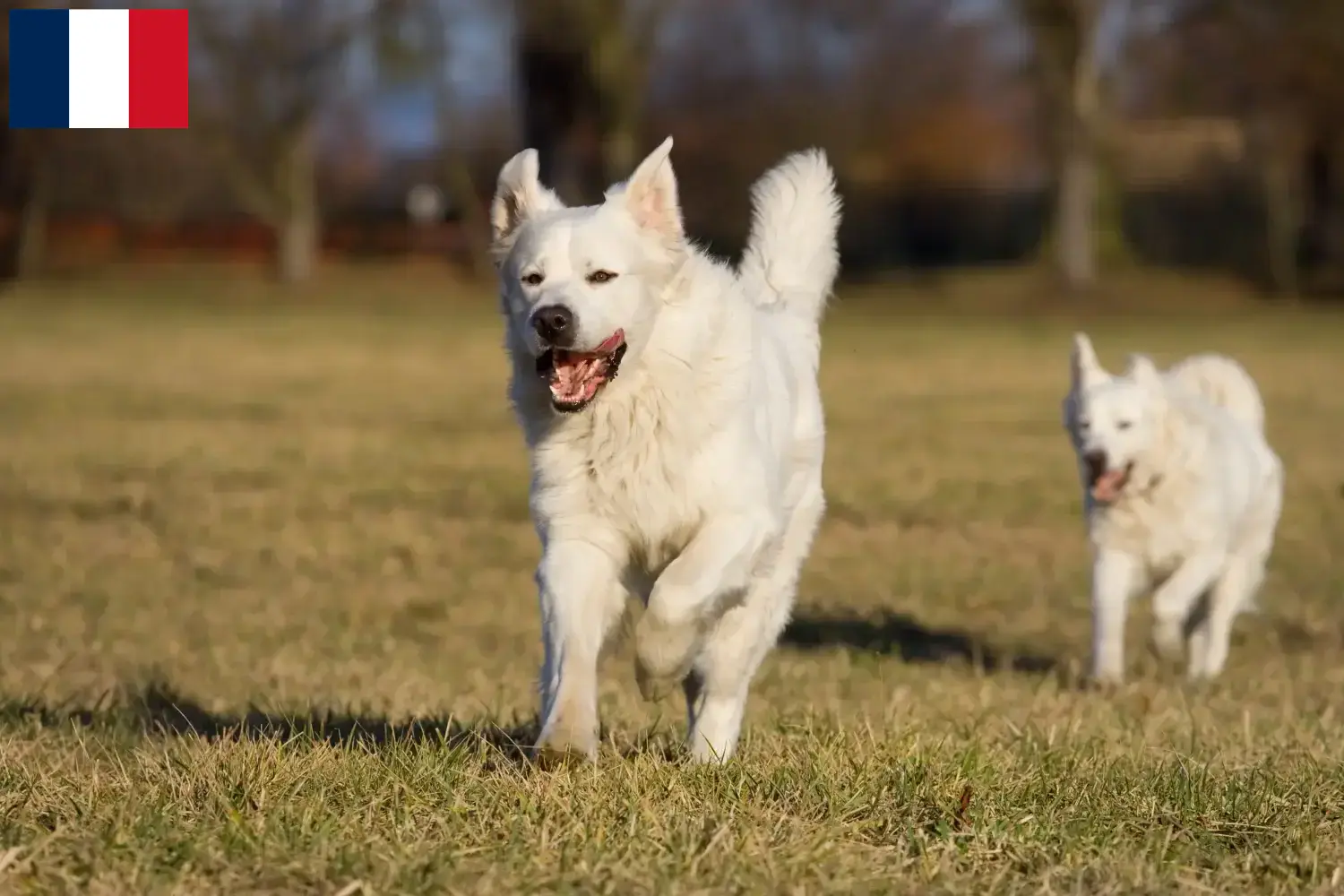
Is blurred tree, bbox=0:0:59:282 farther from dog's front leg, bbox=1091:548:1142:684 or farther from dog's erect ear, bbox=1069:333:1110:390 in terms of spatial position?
dog's front leg, bbox=1091:548:1142:684

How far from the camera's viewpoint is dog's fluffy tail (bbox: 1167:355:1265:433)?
9.55m

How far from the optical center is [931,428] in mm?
19141

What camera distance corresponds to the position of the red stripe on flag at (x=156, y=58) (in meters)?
6.41

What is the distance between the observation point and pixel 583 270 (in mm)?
4863

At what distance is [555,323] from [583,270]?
0.78 feet

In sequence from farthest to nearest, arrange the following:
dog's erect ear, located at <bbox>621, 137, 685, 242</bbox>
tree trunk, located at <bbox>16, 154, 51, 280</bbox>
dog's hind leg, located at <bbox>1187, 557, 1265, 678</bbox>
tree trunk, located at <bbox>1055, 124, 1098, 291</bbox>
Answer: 1. tree trunk, located at <bbox>16, 154, 51, 280</bbox>
2. tree trunk, located at <bbox>1055, 124, 1098, 291</bbox>
3. dog's hind leg, located at <bbox>1187, 557, 1265, 678</bbox>
4. dog's erect ear, located at <bbox>621, 137, 685, 242</bbox>

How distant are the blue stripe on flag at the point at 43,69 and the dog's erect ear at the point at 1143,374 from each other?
16.4ft

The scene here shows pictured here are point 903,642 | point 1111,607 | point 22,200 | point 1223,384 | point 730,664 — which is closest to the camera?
point 730,664

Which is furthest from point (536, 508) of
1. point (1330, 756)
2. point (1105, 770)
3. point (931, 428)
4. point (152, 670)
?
point (931, 428)

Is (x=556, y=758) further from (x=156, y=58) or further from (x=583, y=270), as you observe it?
(x=156, y=58)

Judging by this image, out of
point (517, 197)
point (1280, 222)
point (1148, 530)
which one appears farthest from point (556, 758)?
point (1280, 222)

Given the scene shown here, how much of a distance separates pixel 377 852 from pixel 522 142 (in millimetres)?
44324

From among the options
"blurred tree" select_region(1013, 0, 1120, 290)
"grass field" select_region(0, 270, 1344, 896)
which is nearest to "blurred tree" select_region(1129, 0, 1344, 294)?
"blurred tree" select_region(1013, 0, 1120, 290)

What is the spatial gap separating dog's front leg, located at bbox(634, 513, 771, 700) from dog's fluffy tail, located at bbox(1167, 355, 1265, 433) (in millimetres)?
5204
